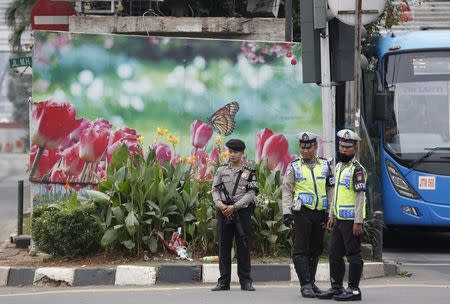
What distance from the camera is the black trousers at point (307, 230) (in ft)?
28.7

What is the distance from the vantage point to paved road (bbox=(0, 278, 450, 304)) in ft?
28.3

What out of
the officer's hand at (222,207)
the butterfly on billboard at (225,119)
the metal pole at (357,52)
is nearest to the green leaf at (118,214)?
the officer's hand at (222,207)

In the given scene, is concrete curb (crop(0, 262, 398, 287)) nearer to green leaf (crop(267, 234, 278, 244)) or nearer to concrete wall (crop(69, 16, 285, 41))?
green leaf (crop(267, 234, 278, 244))

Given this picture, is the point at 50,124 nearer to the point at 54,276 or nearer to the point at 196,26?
the point at 54,276

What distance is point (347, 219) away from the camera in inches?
334

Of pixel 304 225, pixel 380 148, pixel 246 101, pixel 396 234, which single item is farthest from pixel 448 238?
pixel 304 225

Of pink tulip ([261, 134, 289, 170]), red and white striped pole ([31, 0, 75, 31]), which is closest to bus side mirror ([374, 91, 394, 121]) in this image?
pink tulip ([261, 134, 289, 170])

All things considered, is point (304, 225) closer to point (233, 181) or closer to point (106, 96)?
point (233, 181)

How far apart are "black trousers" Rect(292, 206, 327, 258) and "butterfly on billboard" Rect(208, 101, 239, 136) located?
3.86m

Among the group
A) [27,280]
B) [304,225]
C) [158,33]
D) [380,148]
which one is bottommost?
[27,280]

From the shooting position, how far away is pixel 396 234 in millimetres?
15688

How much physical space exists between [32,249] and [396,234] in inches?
266

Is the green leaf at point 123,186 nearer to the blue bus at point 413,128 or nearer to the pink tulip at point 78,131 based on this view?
the pink tulip at point 78,131

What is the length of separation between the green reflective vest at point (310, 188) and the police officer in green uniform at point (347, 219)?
0.17 meters
